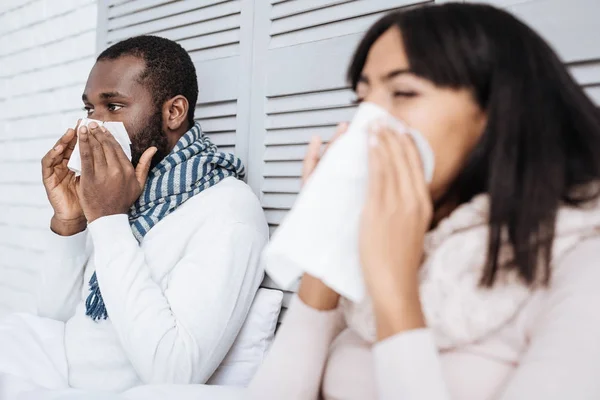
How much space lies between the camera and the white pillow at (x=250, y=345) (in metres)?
1.31

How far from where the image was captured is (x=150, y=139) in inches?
58.4

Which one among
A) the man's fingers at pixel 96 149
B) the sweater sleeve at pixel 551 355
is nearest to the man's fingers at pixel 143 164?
the man's fingers at pixel 96 149

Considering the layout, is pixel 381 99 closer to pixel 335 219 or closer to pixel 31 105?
pixel 335 219

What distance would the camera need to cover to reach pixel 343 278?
2.29 feet

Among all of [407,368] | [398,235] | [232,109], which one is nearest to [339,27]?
[232,109]

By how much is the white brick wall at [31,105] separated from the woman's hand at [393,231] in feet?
5.55

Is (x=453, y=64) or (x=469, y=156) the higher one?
(x=453, y=64)

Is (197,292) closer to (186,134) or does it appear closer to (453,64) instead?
(186,134)

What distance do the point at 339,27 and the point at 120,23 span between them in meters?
0.96

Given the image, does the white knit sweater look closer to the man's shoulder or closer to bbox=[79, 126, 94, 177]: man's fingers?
the man's shoulder

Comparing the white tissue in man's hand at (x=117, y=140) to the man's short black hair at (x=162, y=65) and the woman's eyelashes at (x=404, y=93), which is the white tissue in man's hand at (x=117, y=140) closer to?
the man's short black hair at (x=162, y=65)

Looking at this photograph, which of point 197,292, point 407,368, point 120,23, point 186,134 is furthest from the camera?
point 120,23

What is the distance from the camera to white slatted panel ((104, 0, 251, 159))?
159 centimetres

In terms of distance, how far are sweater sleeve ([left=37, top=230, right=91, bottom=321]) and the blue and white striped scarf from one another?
18 cm
